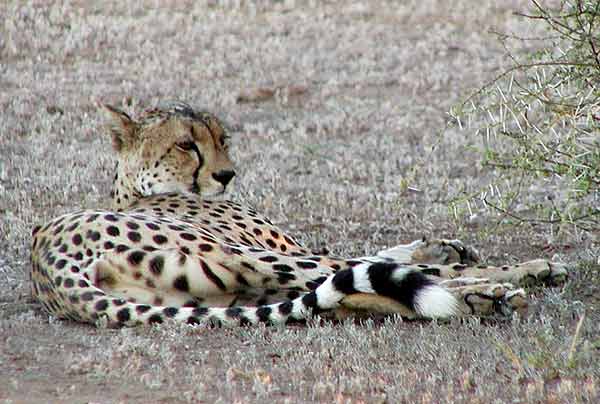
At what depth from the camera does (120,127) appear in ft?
19.3

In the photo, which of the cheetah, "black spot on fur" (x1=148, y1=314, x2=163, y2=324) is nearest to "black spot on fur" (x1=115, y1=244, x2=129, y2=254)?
the cheetah

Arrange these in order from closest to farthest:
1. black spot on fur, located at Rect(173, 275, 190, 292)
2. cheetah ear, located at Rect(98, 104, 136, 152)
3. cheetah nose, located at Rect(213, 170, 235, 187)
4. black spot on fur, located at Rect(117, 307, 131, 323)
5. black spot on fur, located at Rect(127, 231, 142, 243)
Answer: black spot on fur, located at Rect(117, 307, 131, 323), black spot on fur, located at Rect(173, 275, 190, 292), black spot on fur, located at Rect(127, 231, 142, 243), cheetah nose, located at Rect(213, 170, 235, 187), cheetah ear, located at Rect(98, 104, 136, 152)

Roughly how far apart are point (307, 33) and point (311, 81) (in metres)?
1.65

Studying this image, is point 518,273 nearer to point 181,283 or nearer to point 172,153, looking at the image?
point 181,283

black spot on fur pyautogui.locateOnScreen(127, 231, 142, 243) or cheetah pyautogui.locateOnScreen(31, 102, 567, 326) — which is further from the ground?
black spot on fur pyautogui.locateOnScreen(127, 231, 142, 243)

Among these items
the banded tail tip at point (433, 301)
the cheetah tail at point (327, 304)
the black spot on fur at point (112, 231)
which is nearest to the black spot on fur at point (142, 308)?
the cheetah tail at point (327, 304)

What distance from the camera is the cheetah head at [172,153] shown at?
18.9 ft

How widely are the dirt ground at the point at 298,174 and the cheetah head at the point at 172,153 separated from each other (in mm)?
707

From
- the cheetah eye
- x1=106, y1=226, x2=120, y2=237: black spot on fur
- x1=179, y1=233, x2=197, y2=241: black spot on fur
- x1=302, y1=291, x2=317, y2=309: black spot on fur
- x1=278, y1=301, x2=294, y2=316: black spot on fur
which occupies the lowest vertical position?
x1=278, y1=301, x2=294, y2=316: black spot on fur

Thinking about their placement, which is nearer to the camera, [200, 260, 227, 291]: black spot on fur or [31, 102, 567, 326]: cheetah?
[31, 102, 567, 326]: cheetah

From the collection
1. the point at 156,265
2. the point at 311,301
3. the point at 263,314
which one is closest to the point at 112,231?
the point at 156,265

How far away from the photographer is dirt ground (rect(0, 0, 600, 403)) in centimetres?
388

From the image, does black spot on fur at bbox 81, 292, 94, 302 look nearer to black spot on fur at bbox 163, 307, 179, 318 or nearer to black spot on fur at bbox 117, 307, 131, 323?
black spot on fur at bbox 117, 307, 131, 323

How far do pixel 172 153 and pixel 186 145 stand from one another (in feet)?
0.25
